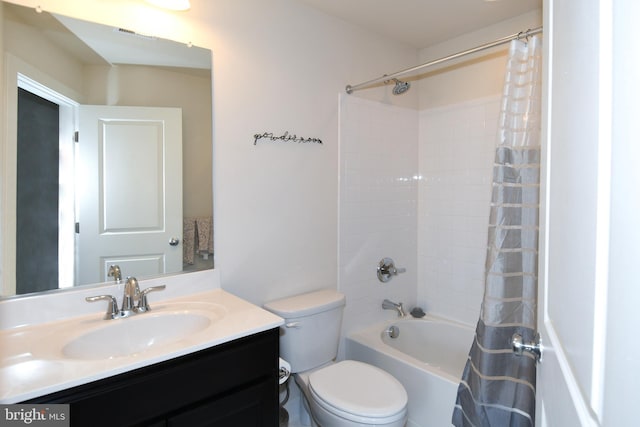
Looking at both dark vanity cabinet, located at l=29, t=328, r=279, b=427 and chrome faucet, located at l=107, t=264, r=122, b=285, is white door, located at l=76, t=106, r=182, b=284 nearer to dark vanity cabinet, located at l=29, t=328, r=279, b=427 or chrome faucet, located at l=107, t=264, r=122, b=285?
chrome faucet, located at l=107, t=264, r=122, b=285

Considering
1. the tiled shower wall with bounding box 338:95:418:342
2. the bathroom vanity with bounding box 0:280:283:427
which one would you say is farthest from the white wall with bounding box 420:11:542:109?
the bathroom vanity with bounding box 0:280:283:427

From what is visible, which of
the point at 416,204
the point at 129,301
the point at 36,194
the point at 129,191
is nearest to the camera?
the point at 36,194

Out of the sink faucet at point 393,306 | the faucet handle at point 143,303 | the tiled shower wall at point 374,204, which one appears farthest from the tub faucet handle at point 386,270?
the faucet handle at point 143,303

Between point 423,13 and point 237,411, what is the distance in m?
2.31

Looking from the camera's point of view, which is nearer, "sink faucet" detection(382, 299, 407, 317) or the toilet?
the toilet

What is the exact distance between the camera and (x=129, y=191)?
155 cm

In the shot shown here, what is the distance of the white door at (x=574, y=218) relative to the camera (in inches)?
18.8

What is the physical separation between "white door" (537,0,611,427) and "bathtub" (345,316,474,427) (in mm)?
1132

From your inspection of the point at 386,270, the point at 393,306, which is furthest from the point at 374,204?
the point at 393,306

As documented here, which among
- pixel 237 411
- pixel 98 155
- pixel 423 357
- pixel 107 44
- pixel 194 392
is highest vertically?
pixel 107 44

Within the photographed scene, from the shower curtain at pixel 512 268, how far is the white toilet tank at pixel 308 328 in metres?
0.75

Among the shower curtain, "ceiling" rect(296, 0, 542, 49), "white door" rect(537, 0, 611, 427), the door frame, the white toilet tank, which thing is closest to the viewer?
"white door" rect(537, 0, 611, 427)

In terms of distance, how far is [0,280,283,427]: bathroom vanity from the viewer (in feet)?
3.19

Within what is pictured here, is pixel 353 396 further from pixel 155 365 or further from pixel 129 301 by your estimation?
pixel 129 301
